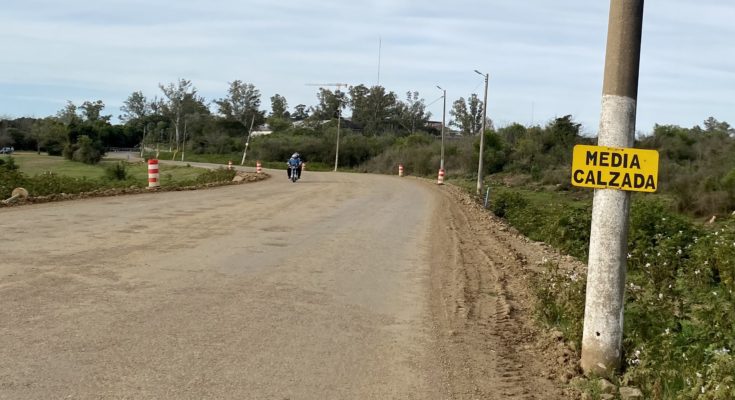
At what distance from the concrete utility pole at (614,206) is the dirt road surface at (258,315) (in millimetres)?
525

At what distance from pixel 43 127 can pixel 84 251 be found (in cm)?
9687

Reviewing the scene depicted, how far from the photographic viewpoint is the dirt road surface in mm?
5164

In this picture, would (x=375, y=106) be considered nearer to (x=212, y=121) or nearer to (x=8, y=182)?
(x=212, y=121)

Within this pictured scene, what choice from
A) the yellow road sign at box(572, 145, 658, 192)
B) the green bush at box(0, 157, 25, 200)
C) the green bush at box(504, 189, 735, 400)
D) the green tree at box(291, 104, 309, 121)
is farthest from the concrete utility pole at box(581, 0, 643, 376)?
the green tree at box(291, 104, 309, 121)

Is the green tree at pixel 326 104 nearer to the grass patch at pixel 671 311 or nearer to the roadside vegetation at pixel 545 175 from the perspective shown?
the roadside vegetation at pixel 545 175

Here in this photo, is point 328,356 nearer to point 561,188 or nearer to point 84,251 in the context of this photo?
point 84,251

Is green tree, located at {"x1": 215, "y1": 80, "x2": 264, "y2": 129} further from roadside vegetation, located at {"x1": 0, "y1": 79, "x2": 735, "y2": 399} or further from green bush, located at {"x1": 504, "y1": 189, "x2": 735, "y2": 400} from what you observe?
green bush, located at {"x1": 504, "y1": 189, "x2": 735, "y2": 400}

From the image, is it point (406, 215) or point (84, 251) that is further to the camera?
Result: point (406, 215)

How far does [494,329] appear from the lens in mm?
7191

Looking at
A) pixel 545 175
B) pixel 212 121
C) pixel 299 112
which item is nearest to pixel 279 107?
pixel 299 112

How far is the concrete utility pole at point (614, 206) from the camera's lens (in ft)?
17.9

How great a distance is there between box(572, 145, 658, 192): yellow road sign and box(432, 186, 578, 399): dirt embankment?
4.99ft

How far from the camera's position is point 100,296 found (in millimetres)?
7383

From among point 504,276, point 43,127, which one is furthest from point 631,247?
point 43,127
